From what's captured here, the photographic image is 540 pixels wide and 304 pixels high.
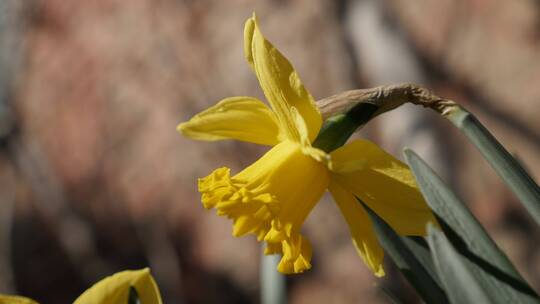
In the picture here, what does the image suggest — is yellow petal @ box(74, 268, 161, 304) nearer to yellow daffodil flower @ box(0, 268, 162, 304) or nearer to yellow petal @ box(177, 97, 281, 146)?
yellow daffodil flower @ box(0, 268, 162, 304)

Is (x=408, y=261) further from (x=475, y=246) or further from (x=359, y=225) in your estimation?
(x=475, y=246)

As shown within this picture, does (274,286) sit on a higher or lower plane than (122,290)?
lower

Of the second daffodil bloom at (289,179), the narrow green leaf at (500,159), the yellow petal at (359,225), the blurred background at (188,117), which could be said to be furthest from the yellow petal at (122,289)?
the blurred background at (188,117)

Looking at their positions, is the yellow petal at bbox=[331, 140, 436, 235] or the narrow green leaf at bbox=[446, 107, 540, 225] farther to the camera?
the yellow petal at bbox=[331, 140, 436, 235]

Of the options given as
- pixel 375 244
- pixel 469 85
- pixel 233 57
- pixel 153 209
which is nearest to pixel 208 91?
pixel 233 57

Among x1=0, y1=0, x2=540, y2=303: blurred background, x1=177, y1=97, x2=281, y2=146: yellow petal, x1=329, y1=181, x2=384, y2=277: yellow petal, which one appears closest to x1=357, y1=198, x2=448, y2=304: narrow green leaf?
x1=329, y1=181, x2=384, y2=277: yellow petal

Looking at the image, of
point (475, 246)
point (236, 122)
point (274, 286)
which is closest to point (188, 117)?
point (274, 286)
